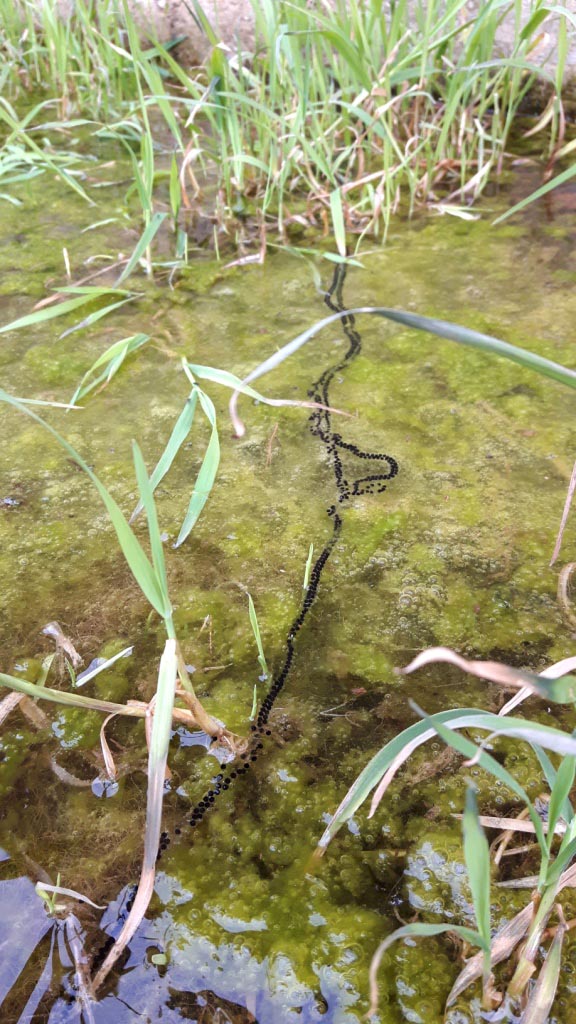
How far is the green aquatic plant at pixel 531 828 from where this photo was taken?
0.57 metres

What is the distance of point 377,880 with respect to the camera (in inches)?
31.6

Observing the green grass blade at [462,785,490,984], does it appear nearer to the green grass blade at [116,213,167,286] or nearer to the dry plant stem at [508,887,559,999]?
the dry plant stem at [508,887,559,999]

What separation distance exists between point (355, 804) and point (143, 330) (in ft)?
3.87

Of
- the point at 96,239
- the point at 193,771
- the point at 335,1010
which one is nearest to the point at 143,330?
the point at 96,239

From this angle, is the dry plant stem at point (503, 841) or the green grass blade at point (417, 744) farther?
the dry plant stem at point (503, 841)

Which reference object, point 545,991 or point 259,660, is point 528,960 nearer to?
point 545,991

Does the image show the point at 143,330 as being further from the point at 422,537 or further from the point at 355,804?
the point at 355,804

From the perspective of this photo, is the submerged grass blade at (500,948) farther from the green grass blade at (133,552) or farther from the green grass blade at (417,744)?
the green grass blade at (133,552)

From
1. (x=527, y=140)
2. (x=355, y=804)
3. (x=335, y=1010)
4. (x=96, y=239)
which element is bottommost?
(x=335, y=1010)

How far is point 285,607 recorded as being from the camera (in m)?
1.09

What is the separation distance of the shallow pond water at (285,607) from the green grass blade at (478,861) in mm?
159

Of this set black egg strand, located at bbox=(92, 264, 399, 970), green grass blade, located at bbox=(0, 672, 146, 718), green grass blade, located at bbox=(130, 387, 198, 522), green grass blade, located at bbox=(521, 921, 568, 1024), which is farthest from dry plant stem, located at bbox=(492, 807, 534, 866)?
green grass blade, located at bbox=(130, 387, 198, 522)

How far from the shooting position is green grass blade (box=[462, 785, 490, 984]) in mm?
562

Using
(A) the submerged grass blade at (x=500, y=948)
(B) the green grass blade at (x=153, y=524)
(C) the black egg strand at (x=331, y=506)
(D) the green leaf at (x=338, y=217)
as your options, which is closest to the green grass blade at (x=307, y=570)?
(C) the black egg strand at (x=331, y=506)
